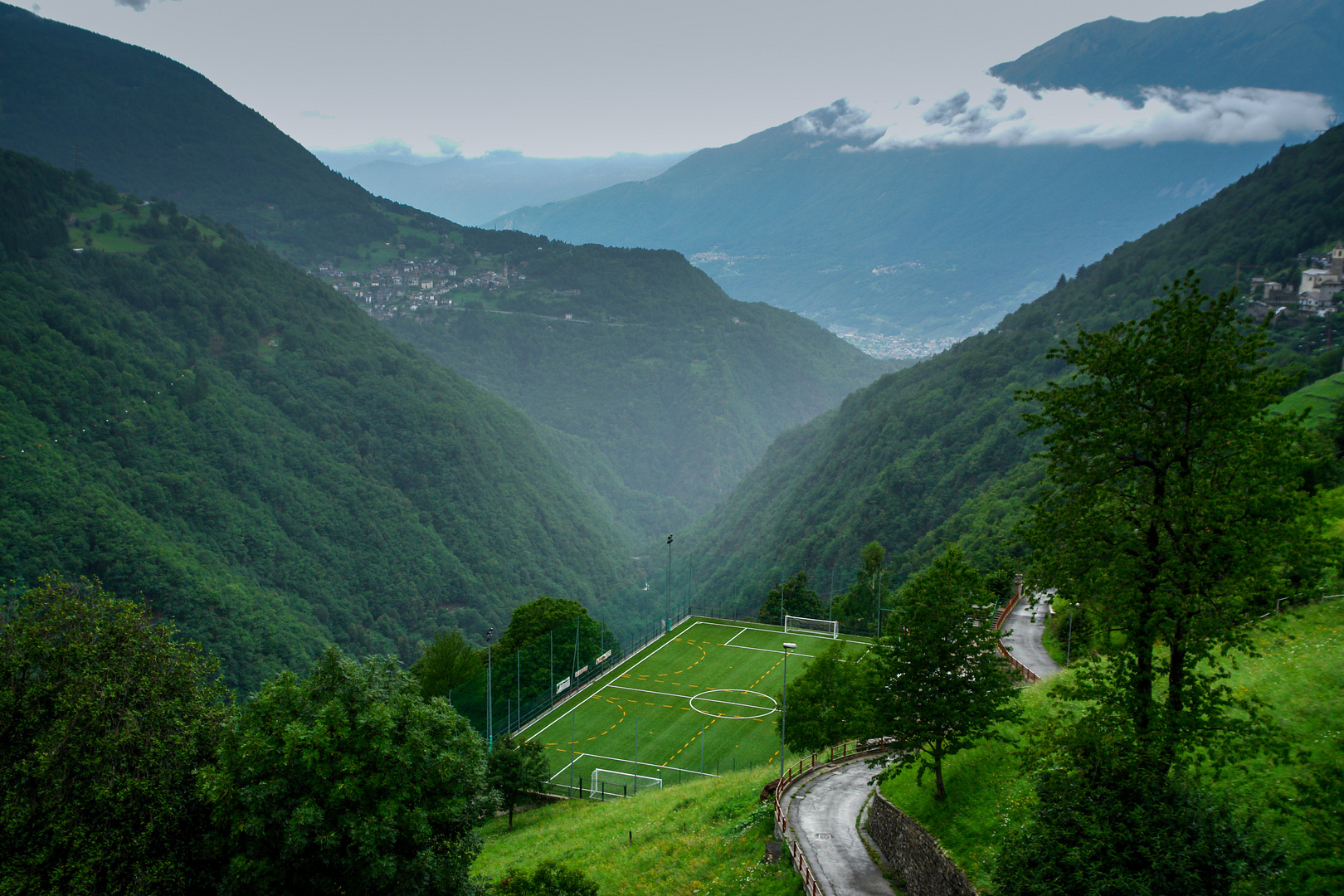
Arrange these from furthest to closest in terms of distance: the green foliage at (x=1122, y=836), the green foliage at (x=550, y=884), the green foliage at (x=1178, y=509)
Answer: the green foliage at (x=550, y=884)
the green foliage at (x=1178, y=509)
the green foliage at (x=1122, y=836)

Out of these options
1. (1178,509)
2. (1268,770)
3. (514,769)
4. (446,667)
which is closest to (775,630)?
(446,667)

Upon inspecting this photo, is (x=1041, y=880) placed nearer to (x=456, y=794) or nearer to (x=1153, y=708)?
(x=1153, y=708)

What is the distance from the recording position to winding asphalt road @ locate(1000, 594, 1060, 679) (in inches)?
1516

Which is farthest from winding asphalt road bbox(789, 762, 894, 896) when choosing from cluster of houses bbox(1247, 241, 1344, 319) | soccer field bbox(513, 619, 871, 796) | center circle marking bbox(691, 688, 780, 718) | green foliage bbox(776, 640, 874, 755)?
cluster of houses bbox(1247, 241, 1344, 319)

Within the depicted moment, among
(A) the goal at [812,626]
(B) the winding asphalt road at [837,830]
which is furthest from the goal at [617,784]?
(A) the goal at [812,626]

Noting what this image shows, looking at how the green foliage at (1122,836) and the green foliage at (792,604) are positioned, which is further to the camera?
the green foliage at (792,604)

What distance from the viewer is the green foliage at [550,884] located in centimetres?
2023

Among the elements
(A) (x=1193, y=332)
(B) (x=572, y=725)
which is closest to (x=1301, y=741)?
(A) (x=1193, y=332)

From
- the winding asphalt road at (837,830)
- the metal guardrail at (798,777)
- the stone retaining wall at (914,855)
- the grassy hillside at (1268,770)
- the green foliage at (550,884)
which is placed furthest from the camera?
the winding asphalt road at (837,830)

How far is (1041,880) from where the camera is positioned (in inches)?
535

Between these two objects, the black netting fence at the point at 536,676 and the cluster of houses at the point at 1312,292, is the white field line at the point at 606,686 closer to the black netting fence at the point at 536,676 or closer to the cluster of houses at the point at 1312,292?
the black netting fence at the point at 536,676

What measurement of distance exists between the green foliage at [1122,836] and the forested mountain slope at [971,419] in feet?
167

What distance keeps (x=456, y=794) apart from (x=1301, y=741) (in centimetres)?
Answer: 1827

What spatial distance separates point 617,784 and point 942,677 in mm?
27342
